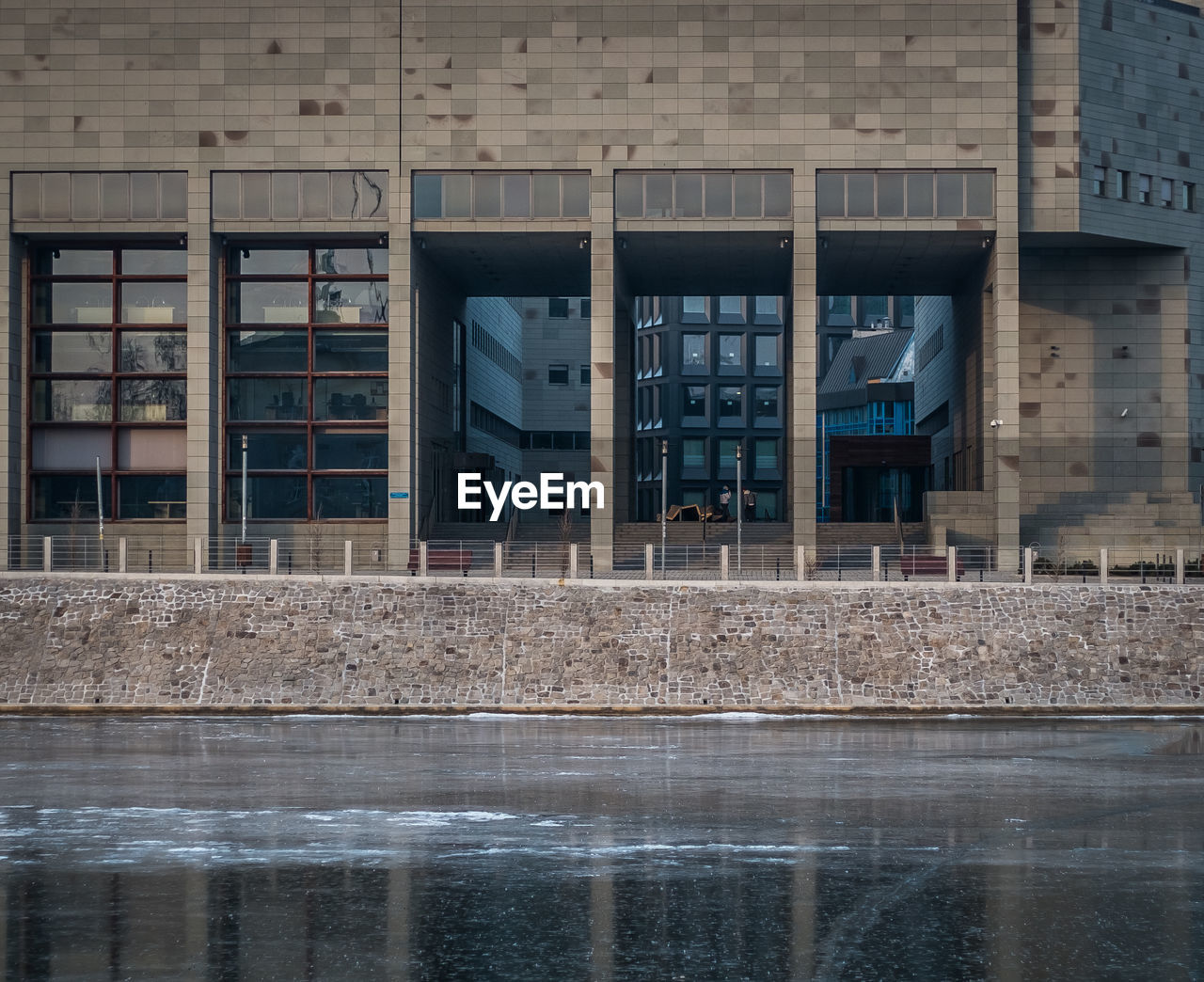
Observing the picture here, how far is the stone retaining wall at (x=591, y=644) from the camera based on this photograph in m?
40.2

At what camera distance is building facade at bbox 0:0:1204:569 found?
58.0m

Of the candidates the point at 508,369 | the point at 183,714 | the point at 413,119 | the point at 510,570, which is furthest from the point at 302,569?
the point at 508,369

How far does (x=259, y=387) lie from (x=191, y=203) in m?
7.90

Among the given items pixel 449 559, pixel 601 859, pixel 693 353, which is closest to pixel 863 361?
pixel 693 353

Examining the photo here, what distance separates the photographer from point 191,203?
2301 inches

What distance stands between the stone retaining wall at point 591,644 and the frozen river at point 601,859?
24.1ft

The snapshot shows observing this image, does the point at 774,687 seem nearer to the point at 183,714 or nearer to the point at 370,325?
the point at 183,714

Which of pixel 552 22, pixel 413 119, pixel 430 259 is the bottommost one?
pixel 430 259

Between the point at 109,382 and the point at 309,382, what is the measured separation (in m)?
Result: 8.07

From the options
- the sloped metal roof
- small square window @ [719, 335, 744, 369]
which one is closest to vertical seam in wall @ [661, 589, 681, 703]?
the sloped metal roof

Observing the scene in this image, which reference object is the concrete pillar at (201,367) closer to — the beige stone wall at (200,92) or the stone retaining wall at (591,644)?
the beige stone wall at (200,92)

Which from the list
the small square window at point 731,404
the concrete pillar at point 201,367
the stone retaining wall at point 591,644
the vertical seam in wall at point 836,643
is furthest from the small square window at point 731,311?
the vertical seam in wall at point 836,643

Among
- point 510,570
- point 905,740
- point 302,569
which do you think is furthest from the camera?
point 302,569

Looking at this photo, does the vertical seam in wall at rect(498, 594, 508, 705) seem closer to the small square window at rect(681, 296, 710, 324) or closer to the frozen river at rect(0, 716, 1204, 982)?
the frozen river at rect(0, 716, 1204, 982)
